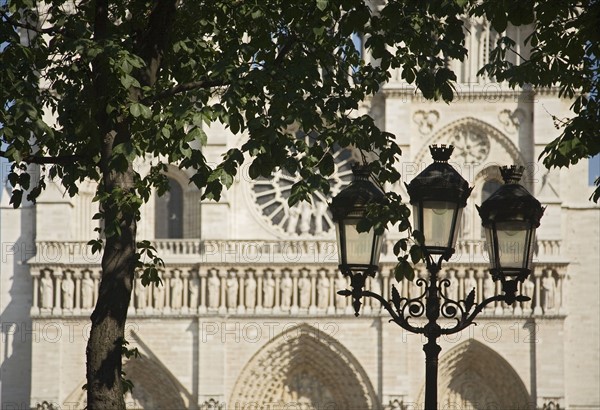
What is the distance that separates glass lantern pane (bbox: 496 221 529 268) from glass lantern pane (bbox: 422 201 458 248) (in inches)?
16.8

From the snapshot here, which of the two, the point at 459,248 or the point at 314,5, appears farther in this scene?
the point at 459,248

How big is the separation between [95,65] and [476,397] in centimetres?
2189

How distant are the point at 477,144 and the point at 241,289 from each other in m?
6.38

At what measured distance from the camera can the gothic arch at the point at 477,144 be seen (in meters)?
34.0

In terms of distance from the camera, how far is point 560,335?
1293 inches

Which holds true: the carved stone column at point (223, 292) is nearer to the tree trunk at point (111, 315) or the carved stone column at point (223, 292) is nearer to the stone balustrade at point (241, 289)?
the stone balustrade at point (241, 289)

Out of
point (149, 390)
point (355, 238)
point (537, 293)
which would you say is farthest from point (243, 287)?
point (355, 238)

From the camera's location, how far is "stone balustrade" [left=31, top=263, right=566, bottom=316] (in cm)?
3309

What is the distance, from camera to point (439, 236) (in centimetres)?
1250

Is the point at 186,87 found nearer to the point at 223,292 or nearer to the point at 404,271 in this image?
the point at 404,271

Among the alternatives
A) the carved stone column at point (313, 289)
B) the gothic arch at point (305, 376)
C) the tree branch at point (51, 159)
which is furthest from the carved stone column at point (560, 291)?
the tree branch at point (51, 159)

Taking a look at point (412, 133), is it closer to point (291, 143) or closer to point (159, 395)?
point (159, 395)

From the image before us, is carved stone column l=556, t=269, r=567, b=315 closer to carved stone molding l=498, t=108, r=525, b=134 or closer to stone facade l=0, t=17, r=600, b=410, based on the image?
stone facade l=0, t=17, r=600, b=410

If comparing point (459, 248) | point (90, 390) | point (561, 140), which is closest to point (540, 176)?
point (459, 248)
